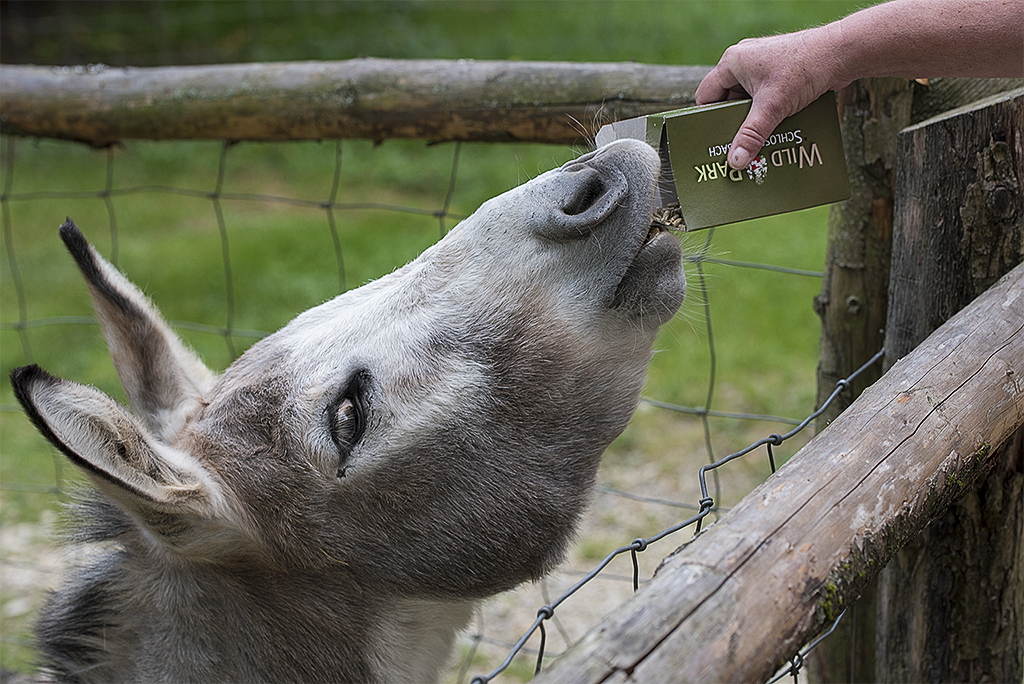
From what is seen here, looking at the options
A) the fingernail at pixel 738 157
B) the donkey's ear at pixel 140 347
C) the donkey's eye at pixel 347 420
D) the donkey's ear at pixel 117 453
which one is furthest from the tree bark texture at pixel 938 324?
the donkey's ear at pixel 140 347

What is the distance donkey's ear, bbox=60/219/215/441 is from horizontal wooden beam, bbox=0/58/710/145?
0.83m

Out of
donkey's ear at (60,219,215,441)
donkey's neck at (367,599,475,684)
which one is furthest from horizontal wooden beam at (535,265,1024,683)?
donkey's ear at (60,219,215,441)

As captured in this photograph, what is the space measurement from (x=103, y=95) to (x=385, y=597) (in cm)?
206

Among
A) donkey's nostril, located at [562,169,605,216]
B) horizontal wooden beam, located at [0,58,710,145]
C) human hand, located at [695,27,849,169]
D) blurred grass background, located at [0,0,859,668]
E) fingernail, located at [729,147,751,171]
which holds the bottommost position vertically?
donkey's nostril, located at [562,169,605,216]

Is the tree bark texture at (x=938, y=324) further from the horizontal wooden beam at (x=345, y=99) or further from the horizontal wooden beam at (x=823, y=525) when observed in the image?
the horizontal wooden beam at (x=345, y=99)

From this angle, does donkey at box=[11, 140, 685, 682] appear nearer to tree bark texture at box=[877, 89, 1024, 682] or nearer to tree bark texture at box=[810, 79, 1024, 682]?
tree bark texture at box=[877, 89, 1024, 682]

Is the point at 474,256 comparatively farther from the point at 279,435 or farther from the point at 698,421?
the point at 698,421

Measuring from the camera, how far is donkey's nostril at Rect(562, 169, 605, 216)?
160cm

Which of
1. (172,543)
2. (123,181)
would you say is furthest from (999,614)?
(123,181)

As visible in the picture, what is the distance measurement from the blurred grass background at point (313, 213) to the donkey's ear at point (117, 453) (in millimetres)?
2296

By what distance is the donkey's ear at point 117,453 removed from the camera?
148cm

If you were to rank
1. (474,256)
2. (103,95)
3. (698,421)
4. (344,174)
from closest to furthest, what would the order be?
(474,256) → (103,95) → (698,421) → (344,174)

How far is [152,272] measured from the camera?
696 cm

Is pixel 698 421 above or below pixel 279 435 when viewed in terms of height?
above
